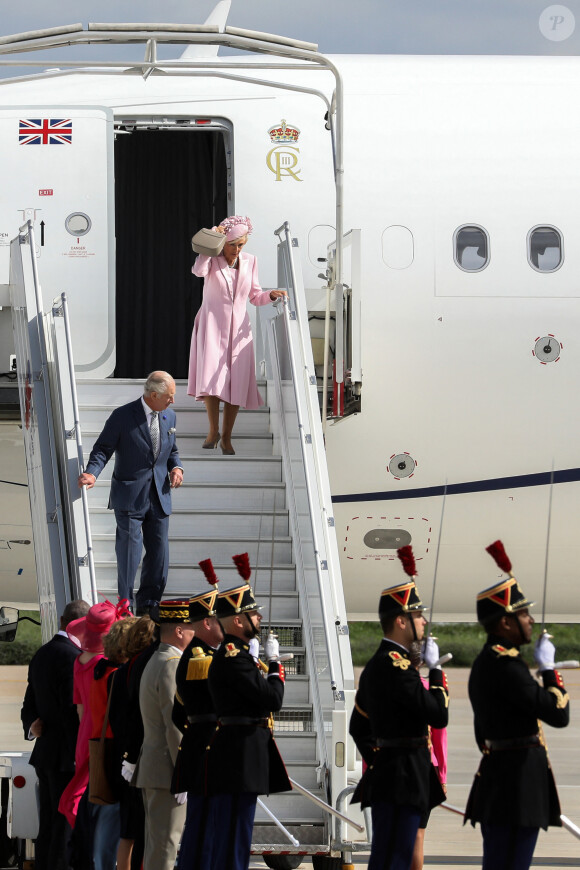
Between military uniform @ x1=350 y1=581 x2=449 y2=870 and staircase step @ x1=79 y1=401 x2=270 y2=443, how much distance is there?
400 centimetres

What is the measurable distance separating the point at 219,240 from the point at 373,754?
4.30m

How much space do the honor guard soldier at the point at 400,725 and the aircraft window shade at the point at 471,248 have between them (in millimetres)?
4825

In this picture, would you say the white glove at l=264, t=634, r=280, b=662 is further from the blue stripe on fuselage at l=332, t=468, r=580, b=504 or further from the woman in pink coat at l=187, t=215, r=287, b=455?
the blue stripe on fuselage at l=332, t=468, r=580, b=504

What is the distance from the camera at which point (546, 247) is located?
10.1 meters

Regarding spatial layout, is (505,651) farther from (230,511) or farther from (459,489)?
(459,489)

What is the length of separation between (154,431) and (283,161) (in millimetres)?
3179

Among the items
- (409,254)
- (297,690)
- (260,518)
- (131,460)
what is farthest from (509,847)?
(409,254)

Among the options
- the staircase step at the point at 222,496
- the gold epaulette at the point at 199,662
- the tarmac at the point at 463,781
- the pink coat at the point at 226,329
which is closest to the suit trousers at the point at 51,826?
the gold epaulette at the point at 199,662

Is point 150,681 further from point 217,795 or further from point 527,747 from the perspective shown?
point 527,747

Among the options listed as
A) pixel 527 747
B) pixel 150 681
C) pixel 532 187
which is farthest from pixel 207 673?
pixel 532 187

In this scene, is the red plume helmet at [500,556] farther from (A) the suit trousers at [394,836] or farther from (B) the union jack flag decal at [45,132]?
(B) the union jack flag decal at [45,132]

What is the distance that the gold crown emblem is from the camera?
1024cm

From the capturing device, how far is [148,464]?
787 centimetres

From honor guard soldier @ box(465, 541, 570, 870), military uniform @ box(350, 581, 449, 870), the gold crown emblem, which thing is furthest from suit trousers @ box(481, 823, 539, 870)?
the gold crown emblem
